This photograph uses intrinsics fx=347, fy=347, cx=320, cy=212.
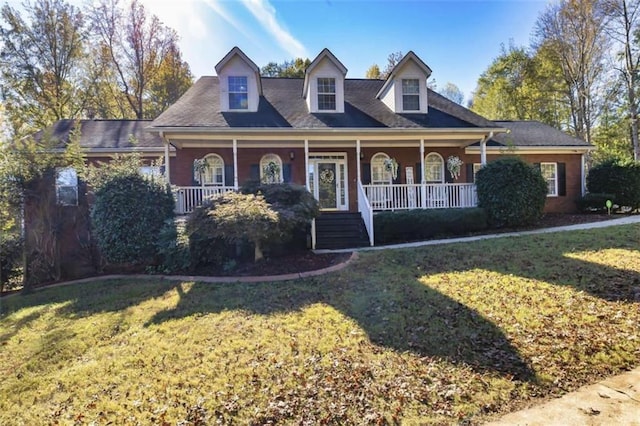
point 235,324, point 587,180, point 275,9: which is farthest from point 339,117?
point 587,180

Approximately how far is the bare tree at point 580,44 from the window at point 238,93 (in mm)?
21440

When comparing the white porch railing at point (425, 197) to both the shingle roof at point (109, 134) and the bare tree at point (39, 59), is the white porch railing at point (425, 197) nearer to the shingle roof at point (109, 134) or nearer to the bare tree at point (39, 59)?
the shingle roof at point (109, 134)

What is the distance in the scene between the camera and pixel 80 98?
21391 millimetres

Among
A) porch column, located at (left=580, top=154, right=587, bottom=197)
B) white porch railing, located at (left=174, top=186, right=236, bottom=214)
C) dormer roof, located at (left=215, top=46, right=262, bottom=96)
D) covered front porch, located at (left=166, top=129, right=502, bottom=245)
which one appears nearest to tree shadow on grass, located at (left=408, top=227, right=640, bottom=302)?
covered front porch, located at (left=166, top=129, right=502, bottom=245)

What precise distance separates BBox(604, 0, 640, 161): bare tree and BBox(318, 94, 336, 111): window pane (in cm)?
1882

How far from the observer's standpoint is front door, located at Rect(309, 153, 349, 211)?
43.7 feet

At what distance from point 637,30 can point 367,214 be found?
73.9ft

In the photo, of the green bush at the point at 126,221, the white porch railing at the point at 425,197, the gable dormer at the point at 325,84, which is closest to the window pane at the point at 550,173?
the white porch railing at the point at 425,197

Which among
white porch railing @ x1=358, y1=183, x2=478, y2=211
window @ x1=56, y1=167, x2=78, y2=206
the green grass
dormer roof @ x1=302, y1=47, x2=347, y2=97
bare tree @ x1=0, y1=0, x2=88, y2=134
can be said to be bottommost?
the green grass

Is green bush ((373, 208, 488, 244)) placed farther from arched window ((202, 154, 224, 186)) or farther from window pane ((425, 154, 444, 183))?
arched window ((202, 154, 224, 186))

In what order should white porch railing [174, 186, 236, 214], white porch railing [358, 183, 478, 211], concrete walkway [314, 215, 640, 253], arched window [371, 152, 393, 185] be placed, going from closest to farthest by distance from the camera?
concrete walkway [314, 215, 640, 253] < white porch railing [174, 186, 236, 214] < white porch railing [358, 183, 478, 211] < arched window [371, 152, 393, 185]

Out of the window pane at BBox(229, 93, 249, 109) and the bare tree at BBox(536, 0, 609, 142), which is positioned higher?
the bare tree at BBox(536, 0, 609, 142)

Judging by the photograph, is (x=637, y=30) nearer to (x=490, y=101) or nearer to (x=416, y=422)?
(x=490, y=101)

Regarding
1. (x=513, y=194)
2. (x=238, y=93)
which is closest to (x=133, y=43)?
(x=238, y=93)
